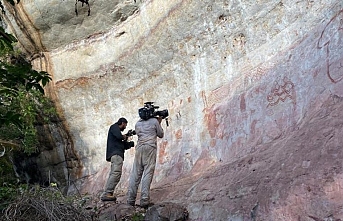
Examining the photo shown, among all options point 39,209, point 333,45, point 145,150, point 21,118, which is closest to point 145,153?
point 145,150

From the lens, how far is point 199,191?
21.7 feet

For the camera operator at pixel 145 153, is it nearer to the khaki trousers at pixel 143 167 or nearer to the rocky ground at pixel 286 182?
the khaki trousers at pixel 143 167

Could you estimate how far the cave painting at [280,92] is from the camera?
6.82m

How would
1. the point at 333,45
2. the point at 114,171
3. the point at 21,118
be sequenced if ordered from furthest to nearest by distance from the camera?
the point at 21,118 < the point at 114,171 < the point at 333,45

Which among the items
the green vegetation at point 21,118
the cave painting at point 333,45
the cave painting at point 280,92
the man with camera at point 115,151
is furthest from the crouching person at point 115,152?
the cave painting at point 333,45

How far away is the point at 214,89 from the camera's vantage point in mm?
8672

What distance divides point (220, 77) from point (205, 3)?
4.97 feet

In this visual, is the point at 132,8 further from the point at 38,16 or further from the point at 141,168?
the point at 141,168

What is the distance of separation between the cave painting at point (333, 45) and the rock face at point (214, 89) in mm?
18

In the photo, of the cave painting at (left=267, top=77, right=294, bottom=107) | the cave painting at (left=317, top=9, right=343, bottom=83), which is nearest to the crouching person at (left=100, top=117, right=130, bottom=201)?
the cave painting at (left=267, top=77, right=294, bottom=107)

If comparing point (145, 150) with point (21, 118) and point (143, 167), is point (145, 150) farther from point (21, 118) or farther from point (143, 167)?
point (21, 118)

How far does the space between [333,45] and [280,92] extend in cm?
110

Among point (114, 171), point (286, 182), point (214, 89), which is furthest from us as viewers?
point (214, 89)

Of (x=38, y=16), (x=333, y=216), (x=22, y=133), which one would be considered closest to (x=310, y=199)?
(x=333, y=216)
